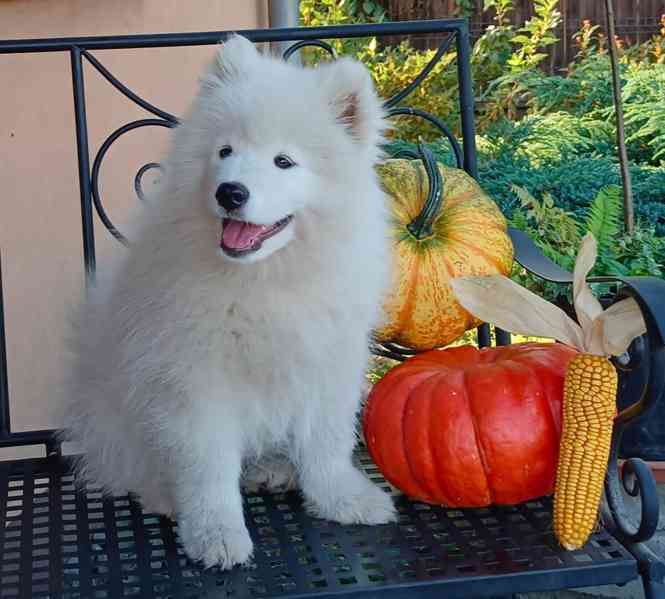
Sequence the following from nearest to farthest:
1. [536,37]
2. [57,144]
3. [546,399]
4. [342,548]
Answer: [342,548] < [546,399] < [57,144] < [536,37]

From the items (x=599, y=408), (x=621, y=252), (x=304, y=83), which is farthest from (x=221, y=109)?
(x=621, y=252)

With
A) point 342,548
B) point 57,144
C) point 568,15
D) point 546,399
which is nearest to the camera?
point 342,548

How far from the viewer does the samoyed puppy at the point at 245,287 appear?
6.47ft

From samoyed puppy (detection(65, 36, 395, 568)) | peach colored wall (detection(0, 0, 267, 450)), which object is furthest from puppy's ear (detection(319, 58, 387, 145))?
peach colored wall (detection(0, 0, 267, 450))

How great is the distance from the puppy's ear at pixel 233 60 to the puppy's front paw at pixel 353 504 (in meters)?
0.91

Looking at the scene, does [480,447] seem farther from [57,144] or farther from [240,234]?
[57,144]

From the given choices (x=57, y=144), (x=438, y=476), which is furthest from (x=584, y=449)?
(x=57, y=144)

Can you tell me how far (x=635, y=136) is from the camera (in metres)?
5.94

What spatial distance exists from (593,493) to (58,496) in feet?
3.89

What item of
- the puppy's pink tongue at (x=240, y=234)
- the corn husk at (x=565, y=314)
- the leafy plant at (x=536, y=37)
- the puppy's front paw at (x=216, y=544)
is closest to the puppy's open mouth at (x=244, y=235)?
the puppy's pink tongue at (x=240, y=234)

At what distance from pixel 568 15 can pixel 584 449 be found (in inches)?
242

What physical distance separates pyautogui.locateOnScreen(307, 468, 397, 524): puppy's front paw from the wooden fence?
5724mm

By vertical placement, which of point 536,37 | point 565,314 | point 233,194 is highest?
point 536,37

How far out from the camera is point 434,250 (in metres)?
2.62
